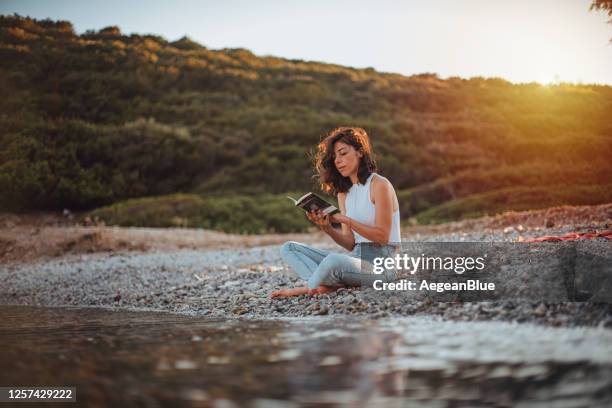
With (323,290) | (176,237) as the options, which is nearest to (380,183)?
(323,290)

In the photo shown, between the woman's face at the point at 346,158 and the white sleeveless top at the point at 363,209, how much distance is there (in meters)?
0.17

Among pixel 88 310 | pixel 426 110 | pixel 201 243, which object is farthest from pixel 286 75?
pixel 88 310

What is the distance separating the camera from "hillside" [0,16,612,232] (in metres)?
18.2

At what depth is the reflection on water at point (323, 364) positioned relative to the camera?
282 cm

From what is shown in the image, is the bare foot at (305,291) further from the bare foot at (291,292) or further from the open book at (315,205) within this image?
the open book at (315,205)

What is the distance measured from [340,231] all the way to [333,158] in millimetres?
689

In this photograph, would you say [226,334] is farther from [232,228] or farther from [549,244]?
[232,228]

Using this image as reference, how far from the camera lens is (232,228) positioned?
18188mm

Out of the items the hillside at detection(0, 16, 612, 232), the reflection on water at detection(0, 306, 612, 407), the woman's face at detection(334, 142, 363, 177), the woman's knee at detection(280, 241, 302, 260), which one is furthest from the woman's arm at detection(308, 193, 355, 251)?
the hillside at detection(0, 16, 612, 232)

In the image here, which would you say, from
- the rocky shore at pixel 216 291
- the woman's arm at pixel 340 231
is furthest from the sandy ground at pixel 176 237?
the woman's arm at pixel 340 231

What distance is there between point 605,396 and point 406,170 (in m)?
20.4

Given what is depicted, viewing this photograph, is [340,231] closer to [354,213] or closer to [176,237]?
[354,213]

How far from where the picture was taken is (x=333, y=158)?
5.81 metres

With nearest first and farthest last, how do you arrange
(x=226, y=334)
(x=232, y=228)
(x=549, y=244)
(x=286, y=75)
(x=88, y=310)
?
1. (x=226, y=334)
2. (x=549, y=244)
3. (x=88, y=310)
4. (x=232, y=228)
5. (x=286, y=75)
